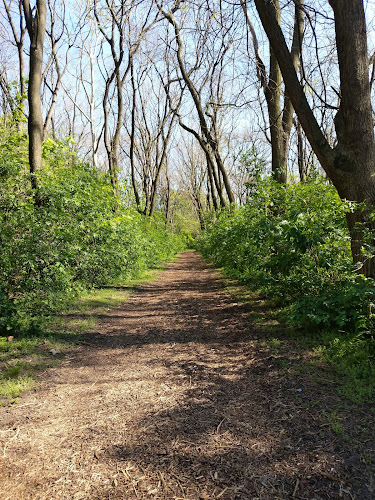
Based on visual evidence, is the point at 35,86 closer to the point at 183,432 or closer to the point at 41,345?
the point at 41,345

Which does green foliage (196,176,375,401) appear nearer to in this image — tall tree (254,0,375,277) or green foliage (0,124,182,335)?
tall tree (254,0,375,277)

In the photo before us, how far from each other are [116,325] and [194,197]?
118 feet

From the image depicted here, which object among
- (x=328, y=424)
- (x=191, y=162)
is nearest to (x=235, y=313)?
(x=328, y=424)

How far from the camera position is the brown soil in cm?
192

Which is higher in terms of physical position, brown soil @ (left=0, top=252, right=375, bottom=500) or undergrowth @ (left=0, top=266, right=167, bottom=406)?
undergrowth @ (left=0, top=266, right=167, bottom=406)

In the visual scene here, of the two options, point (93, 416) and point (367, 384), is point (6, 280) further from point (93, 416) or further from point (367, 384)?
point (367, 384)

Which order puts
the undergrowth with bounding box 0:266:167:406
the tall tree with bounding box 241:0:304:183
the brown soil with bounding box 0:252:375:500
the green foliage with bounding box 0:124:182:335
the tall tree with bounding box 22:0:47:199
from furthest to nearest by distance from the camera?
the tall tree with bounding box 241:0:304:183
the tall tree with bounding box 22:0:47:199
the green foliage with bounding box 0:124:182:335
the undergrowth with bounding box 0:266:167:406
the brown soil with bounding box 0:252:375:500

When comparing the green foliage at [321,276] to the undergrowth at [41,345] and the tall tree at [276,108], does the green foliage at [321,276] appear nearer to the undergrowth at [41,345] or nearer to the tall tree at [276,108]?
the tall tree at [276,108]

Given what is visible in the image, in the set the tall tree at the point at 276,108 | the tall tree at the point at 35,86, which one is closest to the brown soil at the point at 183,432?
the tall tree at the point at 35,86

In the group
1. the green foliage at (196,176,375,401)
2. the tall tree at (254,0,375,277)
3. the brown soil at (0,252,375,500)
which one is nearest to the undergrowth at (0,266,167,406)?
the brown soil at (0,252,375,500)

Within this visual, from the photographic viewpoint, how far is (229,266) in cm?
1077

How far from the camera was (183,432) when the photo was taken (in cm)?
246

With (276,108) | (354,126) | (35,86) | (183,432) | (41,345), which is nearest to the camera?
(183,432)

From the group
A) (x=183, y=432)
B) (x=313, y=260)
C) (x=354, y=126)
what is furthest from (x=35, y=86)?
(x=183, y=432)
